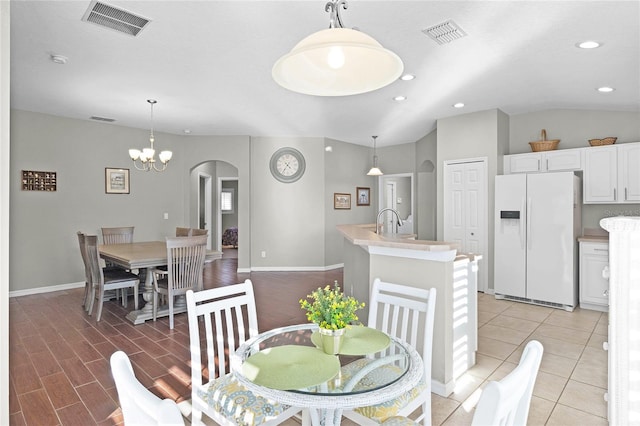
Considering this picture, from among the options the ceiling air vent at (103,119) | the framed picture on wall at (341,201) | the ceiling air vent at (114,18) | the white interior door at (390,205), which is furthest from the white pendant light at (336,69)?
the white interior door at (390,205)

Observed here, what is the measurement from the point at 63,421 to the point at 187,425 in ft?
2.44

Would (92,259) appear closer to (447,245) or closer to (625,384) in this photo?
(447,245)

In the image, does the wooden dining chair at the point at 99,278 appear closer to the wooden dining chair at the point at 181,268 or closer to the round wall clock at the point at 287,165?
the wooden dining chair at the point at 181,268

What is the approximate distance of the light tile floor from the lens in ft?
7.30

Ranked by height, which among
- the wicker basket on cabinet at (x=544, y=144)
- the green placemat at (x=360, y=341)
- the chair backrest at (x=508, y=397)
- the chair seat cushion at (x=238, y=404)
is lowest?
the chair seat cushion at (x=238, y=404)

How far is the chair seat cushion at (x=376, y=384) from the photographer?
4.35 ft

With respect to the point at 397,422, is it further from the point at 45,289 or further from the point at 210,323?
the point at 45,289

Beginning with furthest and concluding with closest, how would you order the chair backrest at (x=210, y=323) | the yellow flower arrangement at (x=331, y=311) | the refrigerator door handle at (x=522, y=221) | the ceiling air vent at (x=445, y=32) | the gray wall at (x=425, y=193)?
the gray wall at (x=425, y=193) → the refrigerator door handle at (x=522, y=221) → the ceiling air vent at (x=445, y=32) → the chair backrest at (x=210, y=323) → the yellow flower arrangement at (x=331, y=311)

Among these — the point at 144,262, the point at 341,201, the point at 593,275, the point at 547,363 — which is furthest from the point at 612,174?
the point at 144,262

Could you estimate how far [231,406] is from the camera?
155cm

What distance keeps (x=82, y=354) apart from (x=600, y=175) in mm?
5863

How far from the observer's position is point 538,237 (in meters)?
4.52

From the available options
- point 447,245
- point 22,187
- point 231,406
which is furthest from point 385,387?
point 22,187

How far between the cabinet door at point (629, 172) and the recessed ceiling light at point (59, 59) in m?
6.00
